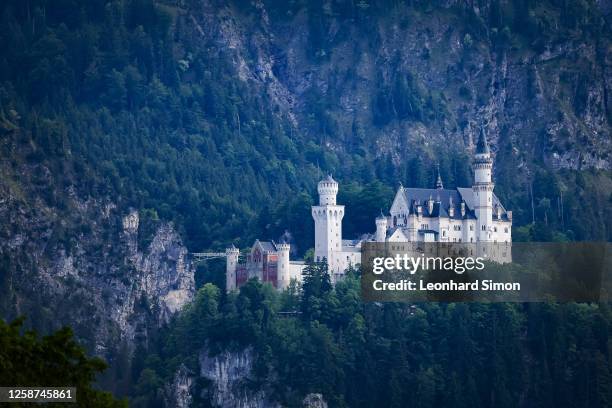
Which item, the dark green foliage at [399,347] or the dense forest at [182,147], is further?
the dense forest at [182,147]

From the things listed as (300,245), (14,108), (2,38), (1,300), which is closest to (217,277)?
(300,245)

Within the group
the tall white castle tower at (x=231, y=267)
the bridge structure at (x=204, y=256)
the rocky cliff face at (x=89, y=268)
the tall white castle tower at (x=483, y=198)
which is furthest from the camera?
the rocky cliff face at (x=89, y=268)

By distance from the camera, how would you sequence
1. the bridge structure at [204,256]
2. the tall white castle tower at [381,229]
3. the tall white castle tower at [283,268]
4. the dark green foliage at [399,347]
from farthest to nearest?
Answer: the bridge structure at [204,256] < the tall white castle tower at [283,268] < the dark green foliage at [399,347] < the tall white castle tower at [381,229]

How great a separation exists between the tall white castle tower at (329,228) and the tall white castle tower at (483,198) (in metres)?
9.21

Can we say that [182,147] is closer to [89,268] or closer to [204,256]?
[89,268]

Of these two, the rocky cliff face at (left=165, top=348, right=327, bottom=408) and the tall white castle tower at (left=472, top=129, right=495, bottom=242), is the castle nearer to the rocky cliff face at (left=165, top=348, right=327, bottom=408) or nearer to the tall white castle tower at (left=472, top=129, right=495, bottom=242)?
the tall white castle tower at (left=472, top=129, right=495, bottom=242)

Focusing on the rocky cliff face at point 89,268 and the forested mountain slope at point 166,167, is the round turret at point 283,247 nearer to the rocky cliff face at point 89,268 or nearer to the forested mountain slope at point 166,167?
the forested mountain slope at point 166,167

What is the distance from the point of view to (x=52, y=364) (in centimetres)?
8069

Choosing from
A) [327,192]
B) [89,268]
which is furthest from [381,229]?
[89,268]

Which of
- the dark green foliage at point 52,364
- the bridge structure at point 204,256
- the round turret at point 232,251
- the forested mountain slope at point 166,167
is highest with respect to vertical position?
the forested mountain slope at point 166,167

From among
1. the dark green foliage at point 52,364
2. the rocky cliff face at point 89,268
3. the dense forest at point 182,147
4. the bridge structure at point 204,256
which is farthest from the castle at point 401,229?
the dark green foliage at point 52,364

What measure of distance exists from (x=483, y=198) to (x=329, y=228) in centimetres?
1086

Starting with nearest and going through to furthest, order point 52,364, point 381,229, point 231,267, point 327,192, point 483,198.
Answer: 1. point 52,364
2. point 381,229
3. point 327,192
4. point 483,198
5. point 231,267

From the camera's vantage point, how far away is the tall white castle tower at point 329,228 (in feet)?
491
